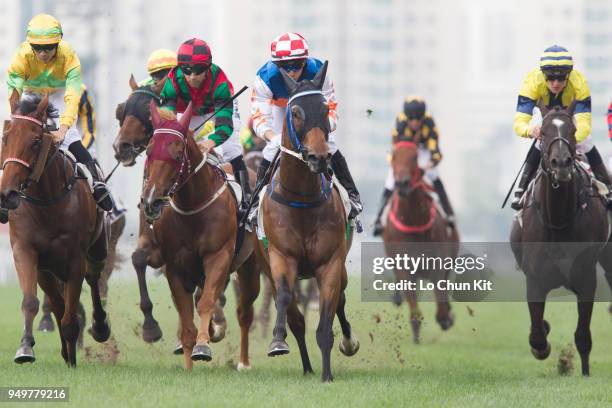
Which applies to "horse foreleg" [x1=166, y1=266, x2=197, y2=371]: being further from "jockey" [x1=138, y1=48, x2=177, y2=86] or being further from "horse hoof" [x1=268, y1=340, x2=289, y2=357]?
"jockey" [x1=138, y1=48, x2=177, y2=86]

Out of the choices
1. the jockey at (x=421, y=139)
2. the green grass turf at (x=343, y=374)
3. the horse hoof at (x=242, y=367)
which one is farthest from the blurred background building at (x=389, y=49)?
the horse hoof at (x=242, y=367)

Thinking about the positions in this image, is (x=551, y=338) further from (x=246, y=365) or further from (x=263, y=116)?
(x=263, y=116)

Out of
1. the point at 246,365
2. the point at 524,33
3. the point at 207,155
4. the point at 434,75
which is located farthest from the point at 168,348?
the point at 524,33

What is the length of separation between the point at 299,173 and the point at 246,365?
253cm

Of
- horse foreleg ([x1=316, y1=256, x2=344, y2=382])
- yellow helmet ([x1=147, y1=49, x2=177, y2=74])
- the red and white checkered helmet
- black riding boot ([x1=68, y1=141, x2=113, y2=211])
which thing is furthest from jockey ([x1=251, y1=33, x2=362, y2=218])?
yellow helmet ([x1=147, y1=49, x2=177, y2=74])

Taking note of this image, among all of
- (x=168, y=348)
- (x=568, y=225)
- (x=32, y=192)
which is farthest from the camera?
(x=168, y=348)

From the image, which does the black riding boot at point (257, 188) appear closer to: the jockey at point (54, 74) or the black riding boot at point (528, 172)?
the jockey at point (54, 74)

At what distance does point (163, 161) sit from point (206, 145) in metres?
0.93

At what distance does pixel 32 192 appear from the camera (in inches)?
412

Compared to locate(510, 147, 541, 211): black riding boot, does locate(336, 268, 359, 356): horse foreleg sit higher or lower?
lower

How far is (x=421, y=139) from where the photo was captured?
1856cm

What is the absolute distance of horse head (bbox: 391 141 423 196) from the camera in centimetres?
1728

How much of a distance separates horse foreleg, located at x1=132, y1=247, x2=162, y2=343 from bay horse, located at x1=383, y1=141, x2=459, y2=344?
6.58 metres

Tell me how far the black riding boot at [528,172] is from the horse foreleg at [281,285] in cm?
278
